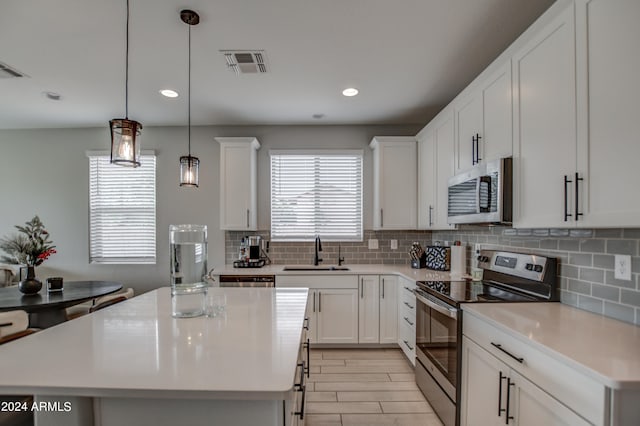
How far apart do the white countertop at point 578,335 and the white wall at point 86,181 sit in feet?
7.78

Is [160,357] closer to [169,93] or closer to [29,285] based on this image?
[29,285]

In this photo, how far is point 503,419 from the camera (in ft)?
4.79

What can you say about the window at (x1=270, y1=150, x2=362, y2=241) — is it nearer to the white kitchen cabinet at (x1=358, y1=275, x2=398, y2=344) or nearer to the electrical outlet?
the white kitchen cabinet at (x1=358, y1=275, x2=398, y2=344)

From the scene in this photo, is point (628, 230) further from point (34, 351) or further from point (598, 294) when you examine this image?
point (34, 351)

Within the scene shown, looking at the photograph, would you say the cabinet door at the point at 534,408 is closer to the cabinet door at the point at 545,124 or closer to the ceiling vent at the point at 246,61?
the cabinet door at the point at 545,124

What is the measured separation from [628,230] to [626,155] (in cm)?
56

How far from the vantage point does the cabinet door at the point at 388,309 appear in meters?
3.33

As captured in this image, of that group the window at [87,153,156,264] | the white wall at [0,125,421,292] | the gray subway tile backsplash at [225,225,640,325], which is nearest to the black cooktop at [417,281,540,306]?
the gray subway tile backsplash at [225,225,640,325]

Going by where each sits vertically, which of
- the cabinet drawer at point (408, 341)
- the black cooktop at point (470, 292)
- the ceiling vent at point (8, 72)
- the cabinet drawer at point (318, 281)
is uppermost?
the ceiling vent at point (8, 72)

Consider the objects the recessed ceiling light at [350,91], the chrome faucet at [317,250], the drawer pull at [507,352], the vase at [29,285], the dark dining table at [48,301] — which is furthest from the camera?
the chrome faucet at [317,250]

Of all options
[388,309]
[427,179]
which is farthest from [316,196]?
[388,309]

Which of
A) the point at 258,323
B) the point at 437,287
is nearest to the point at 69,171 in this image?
the point at 258,323

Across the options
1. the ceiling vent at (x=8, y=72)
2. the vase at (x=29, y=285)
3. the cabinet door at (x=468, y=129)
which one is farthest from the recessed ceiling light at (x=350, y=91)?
the vase at (x=29, y=285)

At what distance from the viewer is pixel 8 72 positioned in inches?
101
